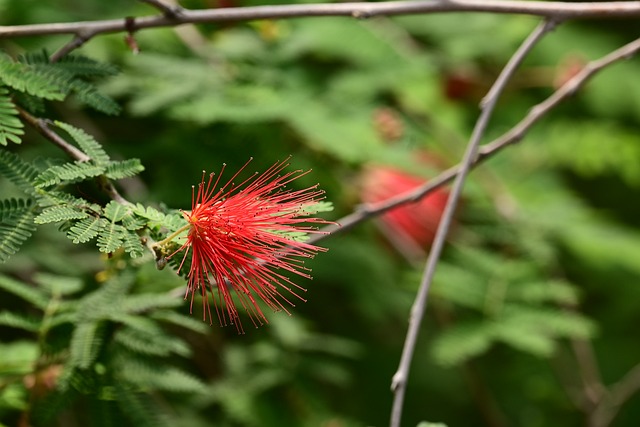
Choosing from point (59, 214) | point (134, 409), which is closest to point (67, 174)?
point (59, 214)

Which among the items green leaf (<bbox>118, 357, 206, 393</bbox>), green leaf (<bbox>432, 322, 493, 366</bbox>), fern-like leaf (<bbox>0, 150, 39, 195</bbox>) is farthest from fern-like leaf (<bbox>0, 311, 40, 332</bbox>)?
green leaf (<bbox>432, 322, 493, 366</bbox>)

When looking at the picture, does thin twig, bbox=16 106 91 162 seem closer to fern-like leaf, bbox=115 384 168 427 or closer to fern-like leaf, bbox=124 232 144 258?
fern-like leaf, bbox=124 232 144 258

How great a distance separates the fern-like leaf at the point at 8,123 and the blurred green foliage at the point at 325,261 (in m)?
0.09

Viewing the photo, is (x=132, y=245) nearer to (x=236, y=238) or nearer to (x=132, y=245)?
(x=132, y=245)

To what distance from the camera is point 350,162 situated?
2.22 meters

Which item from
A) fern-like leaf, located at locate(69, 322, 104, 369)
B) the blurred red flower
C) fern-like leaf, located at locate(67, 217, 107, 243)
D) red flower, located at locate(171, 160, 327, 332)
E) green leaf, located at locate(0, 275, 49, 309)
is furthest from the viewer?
the blurred red flower

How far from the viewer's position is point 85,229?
1053 mm

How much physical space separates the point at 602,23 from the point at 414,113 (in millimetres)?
1773

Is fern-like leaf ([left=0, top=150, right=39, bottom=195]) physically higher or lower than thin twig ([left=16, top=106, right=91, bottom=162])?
lower

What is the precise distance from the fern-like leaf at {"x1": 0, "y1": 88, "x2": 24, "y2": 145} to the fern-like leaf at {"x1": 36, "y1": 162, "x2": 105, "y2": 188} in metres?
0.08

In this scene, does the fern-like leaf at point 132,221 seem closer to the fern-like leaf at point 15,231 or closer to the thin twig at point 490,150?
the fern-like leaf at point 15,231

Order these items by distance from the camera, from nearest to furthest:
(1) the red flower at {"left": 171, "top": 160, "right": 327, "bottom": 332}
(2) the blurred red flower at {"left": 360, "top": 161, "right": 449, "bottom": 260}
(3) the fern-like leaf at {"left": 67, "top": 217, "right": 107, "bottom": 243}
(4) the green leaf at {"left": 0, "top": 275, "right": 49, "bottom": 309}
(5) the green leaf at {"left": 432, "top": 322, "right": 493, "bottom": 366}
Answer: (3) the fern-like leaf at {"left": 67, "top": 217, "right": 107, "bottom": 243} < (1) the red flower at {"left": 171, "top": 160, "right": 327, "bottom": 332} < (4) the green leaf at {"left": 0, "top": 275, "right": 49, "bottom": 309} < (5) the green leaf at {"left": 432, "top": 322, "right": 493, "bottom": 366} < (2) the blurred red flower at {"left": 360, "top": 161, "right": 449, "bottom": 260}

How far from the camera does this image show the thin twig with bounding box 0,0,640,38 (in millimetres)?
1344

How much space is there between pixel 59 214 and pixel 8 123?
8.1 inches
